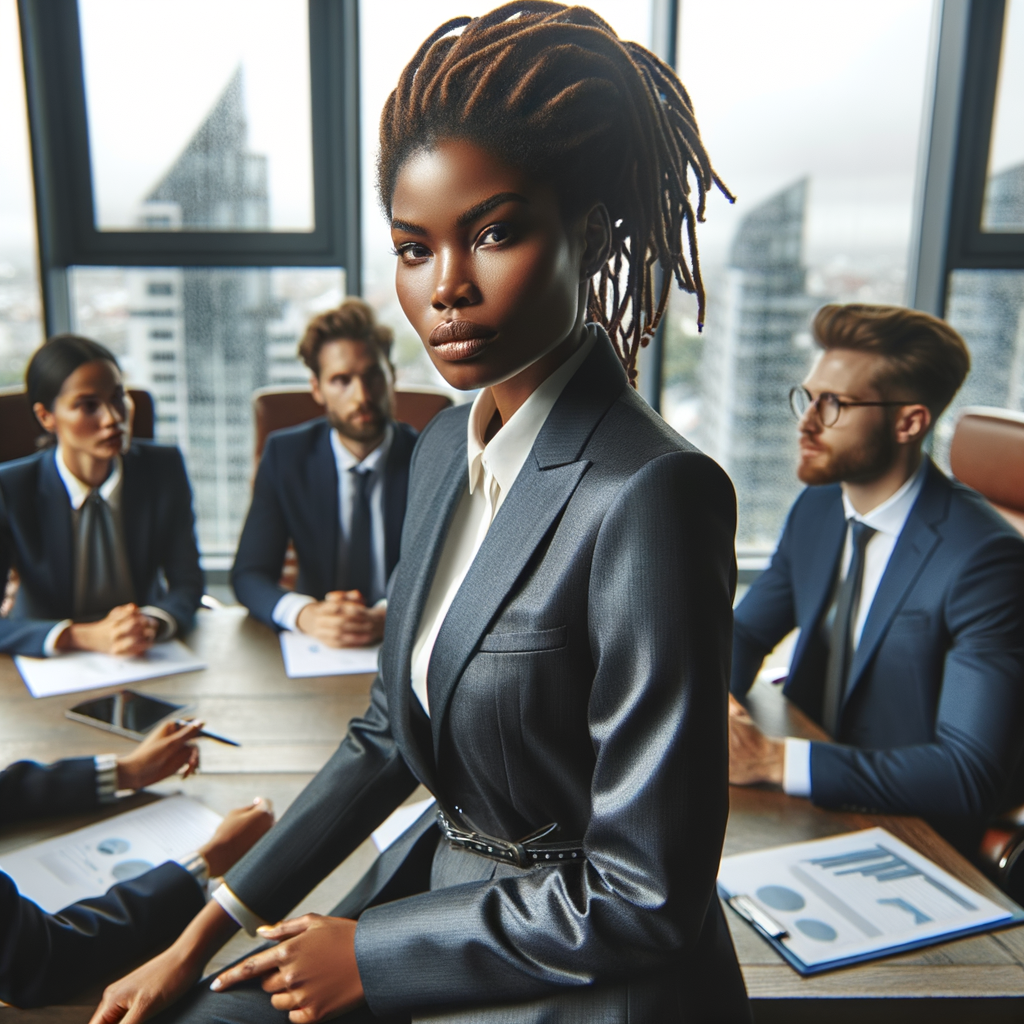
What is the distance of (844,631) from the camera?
1.90 m

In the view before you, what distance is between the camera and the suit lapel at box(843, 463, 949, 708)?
1746 millimetres

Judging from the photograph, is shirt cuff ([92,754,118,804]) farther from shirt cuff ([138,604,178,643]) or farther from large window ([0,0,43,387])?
large window ([0,0,43,387])

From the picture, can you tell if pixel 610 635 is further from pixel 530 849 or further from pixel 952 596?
pixel 952 596

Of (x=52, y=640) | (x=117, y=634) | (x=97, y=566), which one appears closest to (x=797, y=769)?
(x=117, y=634)

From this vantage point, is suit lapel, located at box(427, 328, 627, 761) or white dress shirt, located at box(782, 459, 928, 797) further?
white dress shirt, located at box(782, 459, 928, 797)

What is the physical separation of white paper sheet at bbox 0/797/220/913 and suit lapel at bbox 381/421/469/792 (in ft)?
1.72

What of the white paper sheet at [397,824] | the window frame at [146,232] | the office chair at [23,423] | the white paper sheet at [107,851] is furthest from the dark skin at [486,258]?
the window frame at [146,232]

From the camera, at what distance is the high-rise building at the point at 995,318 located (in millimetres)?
3770

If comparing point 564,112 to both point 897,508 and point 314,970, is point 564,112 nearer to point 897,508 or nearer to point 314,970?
point 314,970

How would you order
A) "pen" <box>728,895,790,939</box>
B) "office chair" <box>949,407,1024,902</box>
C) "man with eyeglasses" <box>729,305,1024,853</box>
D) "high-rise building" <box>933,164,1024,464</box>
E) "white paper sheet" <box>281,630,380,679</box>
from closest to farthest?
"pen" <box>728,895,790,939</box> → "man with eyeglasses" <box>729,305,1024,853</box> → "white paper sheet" <box>281,630,380,679</box> → "office chair" <box>949,407,1024,902</box> → "high-rise building" <box>933,164,1024,464</box>

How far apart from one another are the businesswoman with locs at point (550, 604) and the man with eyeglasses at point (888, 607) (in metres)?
0.69

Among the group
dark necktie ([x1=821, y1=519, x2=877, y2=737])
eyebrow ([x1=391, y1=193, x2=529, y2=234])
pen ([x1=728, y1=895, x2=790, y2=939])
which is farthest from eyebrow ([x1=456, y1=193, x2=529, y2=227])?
dark necktie ([x1=821, y1=519, x2=877, y2=737])

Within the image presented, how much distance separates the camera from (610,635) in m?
0.73

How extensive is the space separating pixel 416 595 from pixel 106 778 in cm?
73
